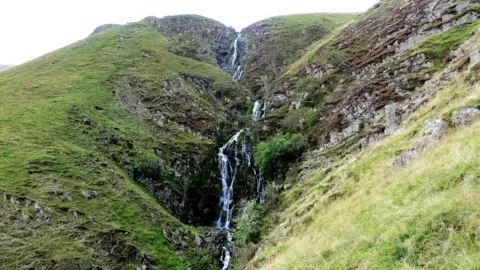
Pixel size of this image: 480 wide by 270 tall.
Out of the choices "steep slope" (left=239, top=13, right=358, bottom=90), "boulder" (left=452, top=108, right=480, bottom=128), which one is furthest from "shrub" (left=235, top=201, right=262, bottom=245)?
"steep slope" (left=239, top=13, right=358, bottom=90)

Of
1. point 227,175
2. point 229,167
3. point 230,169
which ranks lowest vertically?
point 227,175

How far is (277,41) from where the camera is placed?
131 m

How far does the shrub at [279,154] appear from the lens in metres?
56.1

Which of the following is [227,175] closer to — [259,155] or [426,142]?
[259,155]

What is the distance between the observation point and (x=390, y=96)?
157 ft

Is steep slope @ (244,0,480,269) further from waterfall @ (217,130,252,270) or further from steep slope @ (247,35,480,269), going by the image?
waterfall @ (217,130,252,270)

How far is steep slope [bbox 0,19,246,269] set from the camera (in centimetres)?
3862

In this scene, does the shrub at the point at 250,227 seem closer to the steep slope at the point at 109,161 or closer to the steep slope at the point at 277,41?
the steep slope at the point at 109,161

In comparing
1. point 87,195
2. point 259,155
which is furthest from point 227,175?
point 87,195

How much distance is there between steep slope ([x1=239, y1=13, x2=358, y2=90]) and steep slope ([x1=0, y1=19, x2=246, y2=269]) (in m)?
17.6

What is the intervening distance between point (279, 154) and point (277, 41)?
3333 inches

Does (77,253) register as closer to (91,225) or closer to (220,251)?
(91,225)

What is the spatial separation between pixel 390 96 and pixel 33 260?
153ft

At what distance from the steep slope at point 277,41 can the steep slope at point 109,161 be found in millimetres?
17640
